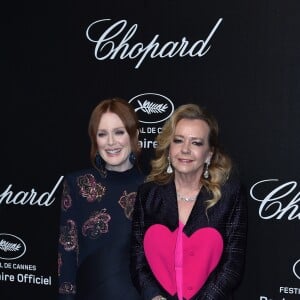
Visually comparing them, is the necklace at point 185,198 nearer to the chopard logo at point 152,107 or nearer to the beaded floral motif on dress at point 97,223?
the beaded floral motif on dress at point 97,223

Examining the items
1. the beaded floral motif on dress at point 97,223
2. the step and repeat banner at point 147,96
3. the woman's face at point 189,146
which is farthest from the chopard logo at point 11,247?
the woman's face at point 189,146

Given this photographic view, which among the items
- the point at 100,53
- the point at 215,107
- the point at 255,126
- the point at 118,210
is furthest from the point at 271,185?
the point at 100,53

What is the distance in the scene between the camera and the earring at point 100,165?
2443 millimetres

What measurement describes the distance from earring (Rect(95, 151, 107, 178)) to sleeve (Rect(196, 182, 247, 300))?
63cm

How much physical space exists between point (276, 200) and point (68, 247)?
1169mm

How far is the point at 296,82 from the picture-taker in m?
2.74

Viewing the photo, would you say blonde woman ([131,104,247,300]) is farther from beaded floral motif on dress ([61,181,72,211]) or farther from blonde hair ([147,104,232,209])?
beaded floral motif on dress ([61,181,72,211])

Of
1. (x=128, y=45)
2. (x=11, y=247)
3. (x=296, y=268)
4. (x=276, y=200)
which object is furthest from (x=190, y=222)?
(x=11, y=247)

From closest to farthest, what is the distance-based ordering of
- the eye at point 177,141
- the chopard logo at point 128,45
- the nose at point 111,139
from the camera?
the eye at point 177,141 → the nose at point 111,139 → the chopard logo at point 128,45

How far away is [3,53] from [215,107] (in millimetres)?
1406

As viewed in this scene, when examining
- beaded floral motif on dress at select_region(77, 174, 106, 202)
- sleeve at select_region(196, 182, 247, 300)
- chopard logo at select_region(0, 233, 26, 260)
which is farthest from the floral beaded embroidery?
chopard logo at select_region(0, 233, 26, 260)

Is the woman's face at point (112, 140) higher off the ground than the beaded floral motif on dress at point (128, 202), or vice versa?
the woman's face at point (112, 140)

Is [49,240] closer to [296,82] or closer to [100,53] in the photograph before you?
[100,53]

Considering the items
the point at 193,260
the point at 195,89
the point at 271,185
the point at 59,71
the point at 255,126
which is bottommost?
the point at 193,260
